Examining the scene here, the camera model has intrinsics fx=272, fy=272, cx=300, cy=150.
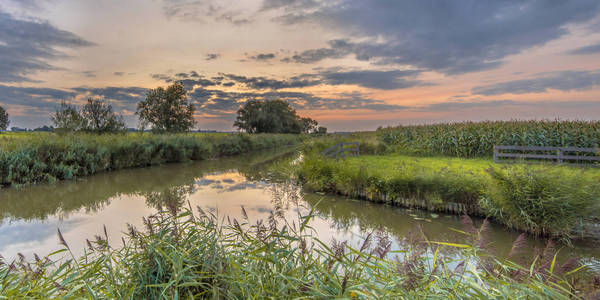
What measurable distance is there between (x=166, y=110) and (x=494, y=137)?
1499 inches

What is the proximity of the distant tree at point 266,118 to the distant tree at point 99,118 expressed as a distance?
103 feet

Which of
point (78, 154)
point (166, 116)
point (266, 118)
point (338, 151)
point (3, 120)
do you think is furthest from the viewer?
point (266, 118)

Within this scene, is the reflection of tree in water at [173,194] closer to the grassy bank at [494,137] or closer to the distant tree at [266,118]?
the grassy bank at [494,137]

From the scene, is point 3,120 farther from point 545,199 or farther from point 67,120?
point 545,199

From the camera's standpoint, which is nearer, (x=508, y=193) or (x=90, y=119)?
(x=508, y=193)

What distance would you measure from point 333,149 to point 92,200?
11949mm

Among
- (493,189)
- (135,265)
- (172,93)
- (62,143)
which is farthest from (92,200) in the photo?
(172,93)

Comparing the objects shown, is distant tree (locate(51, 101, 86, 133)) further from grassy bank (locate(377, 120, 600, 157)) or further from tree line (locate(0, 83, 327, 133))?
grassy bank (locate(377, 120, 600, 157))

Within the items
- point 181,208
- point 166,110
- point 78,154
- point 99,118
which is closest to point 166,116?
point 166,110

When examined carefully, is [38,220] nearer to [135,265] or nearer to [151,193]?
[151,193]

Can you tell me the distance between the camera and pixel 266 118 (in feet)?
179

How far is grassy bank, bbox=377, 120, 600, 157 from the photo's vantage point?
49.9 feet

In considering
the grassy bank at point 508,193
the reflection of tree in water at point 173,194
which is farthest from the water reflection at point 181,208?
the grassy bank at point 508,193

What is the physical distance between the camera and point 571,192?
5.08 m
